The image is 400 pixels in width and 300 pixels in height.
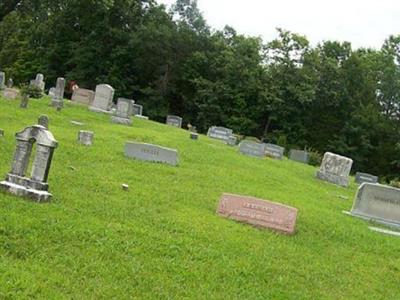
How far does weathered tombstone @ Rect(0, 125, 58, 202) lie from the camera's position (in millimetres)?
8234

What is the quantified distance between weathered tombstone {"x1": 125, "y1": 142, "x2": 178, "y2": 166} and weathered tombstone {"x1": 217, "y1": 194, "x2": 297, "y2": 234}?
16.7 ft

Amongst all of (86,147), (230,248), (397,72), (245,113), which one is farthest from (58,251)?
(397,72)

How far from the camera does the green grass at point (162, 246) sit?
6.07 metres

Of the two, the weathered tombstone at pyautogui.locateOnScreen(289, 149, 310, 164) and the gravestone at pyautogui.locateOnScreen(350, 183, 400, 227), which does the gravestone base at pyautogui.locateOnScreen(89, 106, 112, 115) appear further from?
the gravestone at pyautogui.locateOnScreen(350, 183, 400, 227)

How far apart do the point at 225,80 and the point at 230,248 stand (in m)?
38.7

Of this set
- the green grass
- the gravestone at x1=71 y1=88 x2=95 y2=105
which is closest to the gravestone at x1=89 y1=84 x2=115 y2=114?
the gravestone at x1=71 y1=88 x2=95 y2=105

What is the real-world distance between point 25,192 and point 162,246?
7.41ft

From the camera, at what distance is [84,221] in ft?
24.8

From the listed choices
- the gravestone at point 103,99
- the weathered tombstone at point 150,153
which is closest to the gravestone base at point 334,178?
the weathered tombstone at point 150,153

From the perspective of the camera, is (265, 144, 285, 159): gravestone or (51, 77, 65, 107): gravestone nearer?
(51, 77, 65, 107): gravestone

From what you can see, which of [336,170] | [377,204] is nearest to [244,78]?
[336,170]

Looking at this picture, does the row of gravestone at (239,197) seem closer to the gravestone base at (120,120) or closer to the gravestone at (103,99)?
the gravestone base at (120,120)

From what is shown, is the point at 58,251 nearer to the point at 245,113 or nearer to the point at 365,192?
the point at 365,192

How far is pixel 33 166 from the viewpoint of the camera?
846cm
